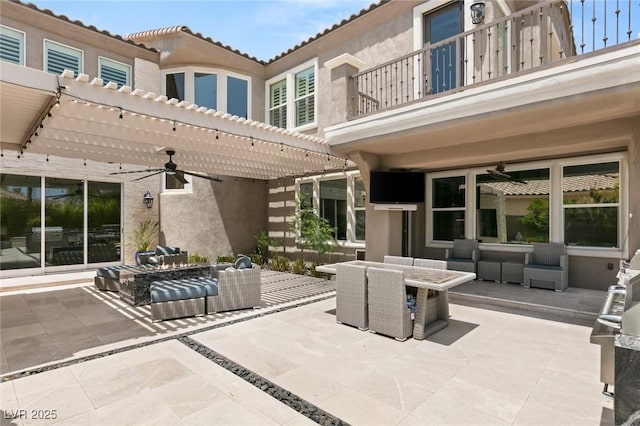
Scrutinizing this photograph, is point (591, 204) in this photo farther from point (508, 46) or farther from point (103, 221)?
point (103, 221)

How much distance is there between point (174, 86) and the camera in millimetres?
12180

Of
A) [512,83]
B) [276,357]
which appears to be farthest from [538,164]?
[276,357]

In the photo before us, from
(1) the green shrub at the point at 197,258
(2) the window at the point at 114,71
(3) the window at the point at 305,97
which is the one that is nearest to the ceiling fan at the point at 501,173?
(3) the window at the point at 305,97

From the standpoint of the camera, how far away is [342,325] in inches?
228

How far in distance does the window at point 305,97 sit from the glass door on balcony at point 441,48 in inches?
165

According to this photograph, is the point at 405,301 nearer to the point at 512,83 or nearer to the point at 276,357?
the point at 276,357

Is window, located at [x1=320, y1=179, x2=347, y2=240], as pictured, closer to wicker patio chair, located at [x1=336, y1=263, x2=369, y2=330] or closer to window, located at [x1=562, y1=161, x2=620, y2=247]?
wicker patio chair, located at [x1=336, y1=263, x2=369, y2=330]

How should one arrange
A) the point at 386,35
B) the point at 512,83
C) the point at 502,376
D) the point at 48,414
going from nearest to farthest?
the point at 48,414 < the point at 502,376 < the point at 512,83 < the point at 386,35

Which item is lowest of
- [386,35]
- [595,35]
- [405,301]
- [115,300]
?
[115,300]

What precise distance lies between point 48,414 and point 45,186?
9977 millimetres

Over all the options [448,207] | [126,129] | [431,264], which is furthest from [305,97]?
[431,264]

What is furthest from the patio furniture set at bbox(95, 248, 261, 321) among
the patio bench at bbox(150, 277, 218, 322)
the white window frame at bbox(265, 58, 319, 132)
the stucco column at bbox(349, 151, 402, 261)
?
the white window frame at bbox(265, 58, 319, 132)

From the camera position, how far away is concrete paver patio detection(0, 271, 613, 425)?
3197mm

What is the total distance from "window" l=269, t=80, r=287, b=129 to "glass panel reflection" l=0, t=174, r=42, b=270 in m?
8.10
